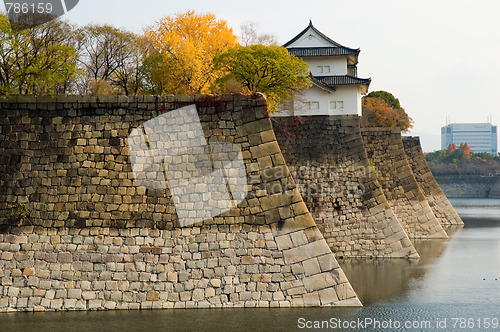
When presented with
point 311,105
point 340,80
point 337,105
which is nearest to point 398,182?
point 337,105

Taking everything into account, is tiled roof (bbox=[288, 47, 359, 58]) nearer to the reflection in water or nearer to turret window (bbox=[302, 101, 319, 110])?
turret window (bbox=[302, 101, 319, 110])

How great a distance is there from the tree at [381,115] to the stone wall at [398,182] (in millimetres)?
7671

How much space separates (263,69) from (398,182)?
41.6 feet

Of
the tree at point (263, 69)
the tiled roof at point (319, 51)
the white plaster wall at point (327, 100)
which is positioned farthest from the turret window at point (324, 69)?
the tree at point (263, 69)

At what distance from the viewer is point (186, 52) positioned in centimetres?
2350

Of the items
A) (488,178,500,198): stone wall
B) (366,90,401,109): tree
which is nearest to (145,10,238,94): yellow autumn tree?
(366,90,401,109): tree

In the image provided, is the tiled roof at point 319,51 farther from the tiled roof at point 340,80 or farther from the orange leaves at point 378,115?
the orange leaves at point 378,115

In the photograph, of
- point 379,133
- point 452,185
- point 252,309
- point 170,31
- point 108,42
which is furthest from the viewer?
point 452,185

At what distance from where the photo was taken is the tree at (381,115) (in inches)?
1682

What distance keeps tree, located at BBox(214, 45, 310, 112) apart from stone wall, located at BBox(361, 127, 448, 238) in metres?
9.96

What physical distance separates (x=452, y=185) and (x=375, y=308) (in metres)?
84.6

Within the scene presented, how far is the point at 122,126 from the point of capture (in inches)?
650

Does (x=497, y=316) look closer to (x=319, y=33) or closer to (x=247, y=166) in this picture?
(x=247, y=166)

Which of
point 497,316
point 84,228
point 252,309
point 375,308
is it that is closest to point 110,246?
point 84,228
